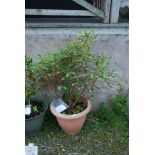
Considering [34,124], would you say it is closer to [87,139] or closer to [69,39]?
[87,139]

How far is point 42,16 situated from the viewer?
3719 millimetres

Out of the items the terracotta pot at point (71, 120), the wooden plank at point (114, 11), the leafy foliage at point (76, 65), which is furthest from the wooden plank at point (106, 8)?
the terracotta pot at point (71, 120)

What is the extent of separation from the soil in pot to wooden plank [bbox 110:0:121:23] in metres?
1.02

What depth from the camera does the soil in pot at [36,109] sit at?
11.3ft

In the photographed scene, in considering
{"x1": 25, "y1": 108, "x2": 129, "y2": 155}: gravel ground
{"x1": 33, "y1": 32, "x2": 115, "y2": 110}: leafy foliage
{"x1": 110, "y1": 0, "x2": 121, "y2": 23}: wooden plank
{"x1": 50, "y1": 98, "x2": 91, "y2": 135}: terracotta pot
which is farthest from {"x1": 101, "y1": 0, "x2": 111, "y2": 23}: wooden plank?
{"x1": 25, "y1": 108, "x2": 129, "y2": 155}: gravel ground

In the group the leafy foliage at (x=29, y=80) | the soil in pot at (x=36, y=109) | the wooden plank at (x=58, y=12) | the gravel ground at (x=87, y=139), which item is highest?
the wooden plank at (x=58, y=12)

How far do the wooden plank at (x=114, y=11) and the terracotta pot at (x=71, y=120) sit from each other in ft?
2.52

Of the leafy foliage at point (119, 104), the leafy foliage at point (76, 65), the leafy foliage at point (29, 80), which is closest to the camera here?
the leafy foliage at point (76, 65)

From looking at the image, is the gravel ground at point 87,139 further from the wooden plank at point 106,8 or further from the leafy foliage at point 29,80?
the wooden plank at point 106,8

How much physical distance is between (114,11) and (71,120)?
1.03 metres
